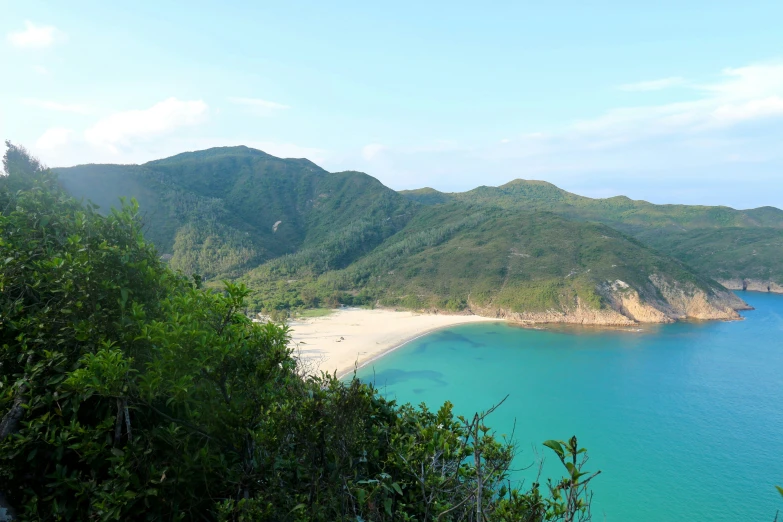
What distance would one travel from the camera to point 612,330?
46188 mm

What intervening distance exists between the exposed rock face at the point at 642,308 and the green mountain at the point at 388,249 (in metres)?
0.16

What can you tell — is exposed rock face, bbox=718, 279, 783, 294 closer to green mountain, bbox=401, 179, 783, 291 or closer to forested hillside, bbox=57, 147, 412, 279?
green mountain, bbox=401, 179, 783, 291

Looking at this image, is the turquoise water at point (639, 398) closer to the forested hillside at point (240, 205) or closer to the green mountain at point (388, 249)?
the green mountain at point (388, 249)

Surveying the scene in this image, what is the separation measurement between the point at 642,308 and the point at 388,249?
1626 inches

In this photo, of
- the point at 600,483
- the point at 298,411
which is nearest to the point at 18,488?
the point at 298,411

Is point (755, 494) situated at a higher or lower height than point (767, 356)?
lower

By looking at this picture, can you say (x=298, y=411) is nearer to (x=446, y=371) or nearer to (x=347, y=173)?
(x=446, y=371)

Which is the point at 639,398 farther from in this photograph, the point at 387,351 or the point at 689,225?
the point at 689,225

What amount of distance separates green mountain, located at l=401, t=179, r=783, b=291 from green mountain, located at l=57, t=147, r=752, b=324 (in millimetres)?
2973

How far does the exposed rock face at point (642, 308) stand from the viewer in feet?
161

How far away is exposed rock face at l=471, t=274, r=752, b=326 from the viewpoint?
4894 centimetres

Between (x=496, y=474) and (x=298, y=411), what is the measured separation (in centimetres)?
240

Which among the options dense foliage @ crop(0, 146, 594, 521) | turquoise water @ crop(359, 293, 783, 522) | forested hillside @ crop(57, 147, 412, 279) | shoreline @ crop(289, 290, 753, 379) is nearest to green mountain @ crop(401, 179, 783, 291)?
shoreline @ crop(289, 290, 753, 379)

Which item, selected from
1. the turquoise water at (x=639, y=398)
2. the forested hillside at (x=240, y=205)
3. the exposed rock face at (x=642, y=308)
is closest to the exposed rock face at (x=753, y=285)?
the exposed rock face at (x=642, y=308)
